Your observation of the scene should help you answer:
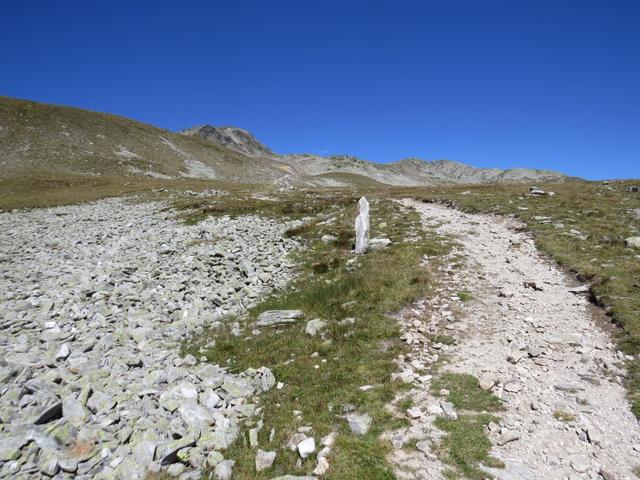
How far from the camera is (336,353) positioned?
37.2ft

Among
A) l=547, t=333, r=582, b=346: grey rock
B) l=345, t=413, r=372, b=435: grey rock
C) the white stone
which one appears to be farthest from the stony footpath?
l=547, t=333, r=582, b=346: grey rock

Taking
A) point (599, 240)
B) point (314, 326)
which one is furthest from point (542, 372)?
point (599, 240)

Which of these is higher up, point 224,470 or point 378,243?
point 378,243

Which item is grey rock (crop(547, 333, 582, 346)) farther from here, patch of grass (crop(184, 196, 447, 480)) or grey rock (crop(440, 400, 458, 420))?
grey rock (crop(440, 400, 458, 420))

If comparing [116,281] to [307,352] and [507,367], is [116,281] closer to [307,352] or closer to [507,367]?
[307,352]

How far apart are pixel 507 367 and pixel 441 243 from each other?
11.8 metres

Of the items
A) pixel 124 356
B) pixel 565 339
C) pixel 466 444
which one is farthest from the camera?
pixel 124 356

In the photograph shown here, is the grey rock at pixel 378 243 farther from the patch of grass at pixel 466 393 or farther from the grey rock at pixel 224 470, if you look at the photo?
the grey rock at pixel 224 470

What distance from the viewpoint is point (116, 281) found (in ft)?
57.1

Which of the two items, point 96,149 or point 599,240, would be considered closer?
point 599,240

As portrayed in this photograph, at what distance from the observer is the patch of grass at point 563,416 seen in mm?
7862

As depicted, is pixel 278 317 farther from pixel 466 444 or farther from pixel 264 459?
pixel 466 444

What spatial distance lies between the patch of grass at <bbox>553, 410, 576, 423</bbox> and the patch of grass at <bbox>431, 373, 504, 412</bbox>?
110 centimetres

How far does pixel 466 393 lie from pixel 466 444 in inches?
72.3
